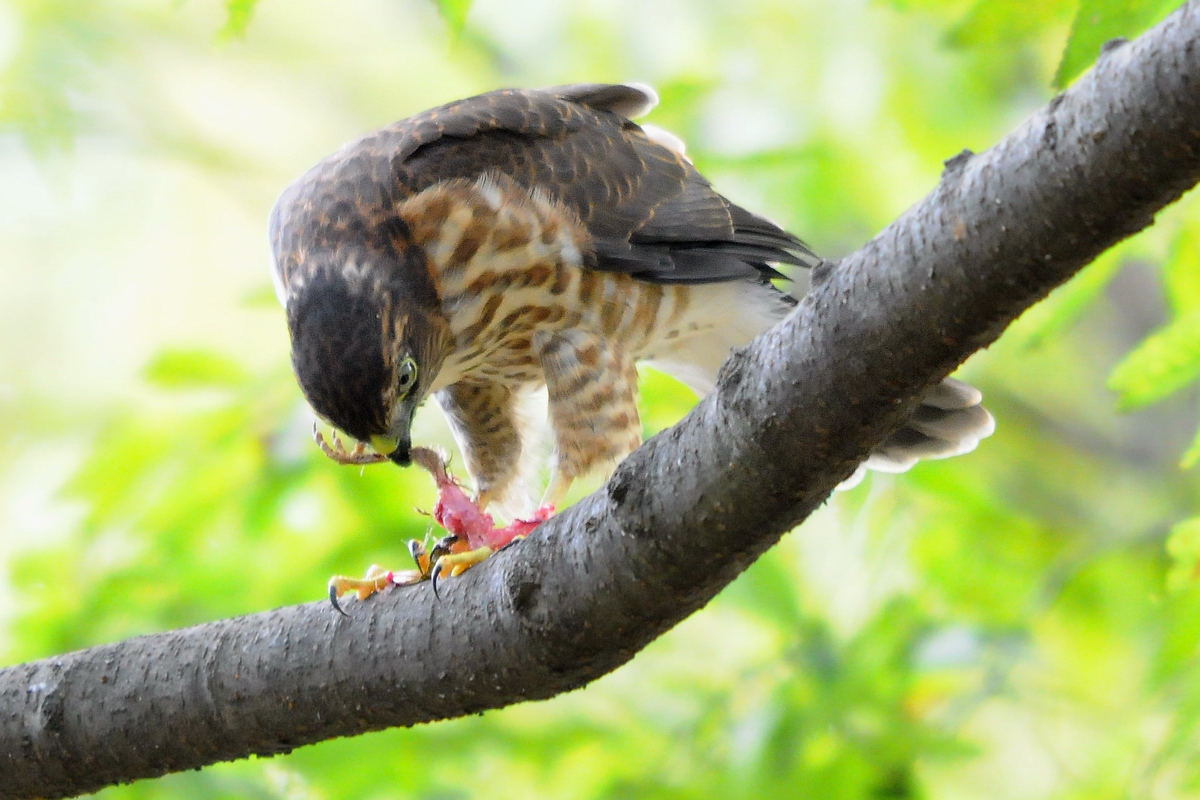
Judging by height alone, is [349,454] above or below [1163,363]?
below

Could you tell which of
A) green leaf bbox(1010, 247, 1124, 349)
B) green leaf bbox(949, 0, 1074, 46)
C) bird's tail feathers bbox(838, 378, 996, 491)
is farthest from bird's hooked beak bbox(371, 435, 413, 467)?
green leaf bbox(949, 0, 1074, 46)

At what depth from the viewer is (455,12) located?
2.23 m

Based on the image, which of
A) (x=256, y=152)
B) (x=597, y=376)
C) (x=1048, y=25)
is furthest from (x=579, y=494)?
(x=256, y=152)

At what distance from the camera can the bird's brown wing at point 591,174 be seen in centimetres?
→ 358

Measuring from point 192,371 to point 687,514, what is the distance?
2.12 m

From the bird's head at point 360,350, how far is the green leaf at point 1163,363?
180 centimetres

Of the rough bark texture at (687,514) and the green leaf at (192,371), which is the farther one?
the green leaf at (192,371)

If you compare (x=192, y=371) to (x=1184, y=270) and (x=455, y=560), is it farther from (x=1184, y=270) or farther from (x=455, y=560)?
(x=1184, y=270)

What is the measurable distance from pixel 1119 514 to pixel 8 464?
519 centimetres

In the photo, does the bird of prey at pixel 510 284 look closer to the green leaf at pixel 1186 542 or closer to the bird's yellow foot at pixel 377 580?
the bird's yellow foot at pixel 377 580

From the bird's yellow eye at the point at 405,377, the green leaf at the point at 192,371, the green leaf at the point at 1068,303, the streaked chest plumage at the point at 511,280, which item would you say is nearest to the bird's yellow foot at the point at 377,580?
the bird's yellow eye at the point at 405,377

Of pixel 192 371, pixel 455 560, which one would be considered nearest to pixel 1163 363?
pixel 455 560

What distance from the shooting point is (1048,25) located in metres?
2.93

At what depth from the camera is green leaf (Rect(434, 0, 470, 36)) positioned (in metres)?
2.21
